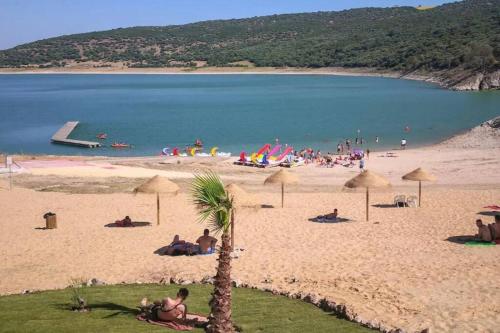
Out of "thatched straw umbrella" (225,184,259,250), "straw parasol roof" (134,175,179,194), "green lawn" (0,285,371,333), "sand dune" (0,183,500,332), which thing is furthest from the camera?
"straw parasol roof" (134,175,179,194)

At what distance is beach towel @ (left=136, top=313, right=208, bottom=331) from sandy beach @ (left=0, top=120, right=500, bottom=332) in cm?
211

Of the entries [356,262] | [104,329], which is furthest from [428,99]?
[104,329]

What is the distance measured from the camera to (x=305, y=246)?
14.6 metres

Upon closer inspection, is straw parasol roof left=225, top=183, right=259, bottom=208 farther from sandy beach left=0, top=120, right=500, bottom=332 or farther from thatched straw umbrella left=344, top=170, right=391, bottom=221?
thatched straw umbrella left=344, top=170, right=391, bottom=221

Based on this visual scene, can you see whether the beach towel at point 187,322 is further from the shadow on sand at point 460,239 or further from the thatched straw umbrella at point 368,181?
the thatched straw umbrella at point 368,181

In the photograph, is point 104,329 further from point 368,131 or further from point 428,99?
point 428,99

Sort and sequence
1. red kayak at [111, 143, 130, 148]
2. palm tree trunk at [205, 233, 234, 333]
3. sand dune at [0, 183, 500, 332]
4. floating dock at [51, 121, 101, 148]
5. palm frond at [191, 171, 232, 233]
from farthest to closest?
1. floating dock at [51, 121, 101, 148]
2. red kayak at [111, 143, 130, 148]
3. sand dune at [0, 183, 500, 332]
4. palm frond at [191, 171, 232, 233]
5. palm tree trunk at [205, 233, 234, 333]

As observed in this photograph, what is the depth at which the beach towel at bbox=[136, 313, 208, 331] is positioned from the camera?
834 cm

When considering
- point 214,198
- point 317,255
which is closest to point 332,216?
point 317,255

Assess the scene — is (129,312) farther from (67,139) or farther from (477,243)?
(67,139)

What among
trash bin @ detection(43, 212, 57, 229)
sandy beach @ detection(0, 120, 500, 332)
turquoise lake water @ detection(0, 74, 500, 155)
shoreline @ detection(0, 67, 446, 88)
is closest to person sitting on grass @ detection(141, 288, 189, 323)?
sandy beach @ detection(0, 120, 500, 332)

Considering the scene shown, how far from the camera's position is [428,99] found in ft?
260

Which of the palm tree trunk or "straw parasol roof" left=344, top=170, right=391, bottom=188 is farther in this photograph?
"straw parasol roof" left=344, top=170, right=391, bottom=188

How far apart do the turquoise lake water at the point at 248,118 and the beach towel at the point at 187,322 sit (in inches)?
1357
